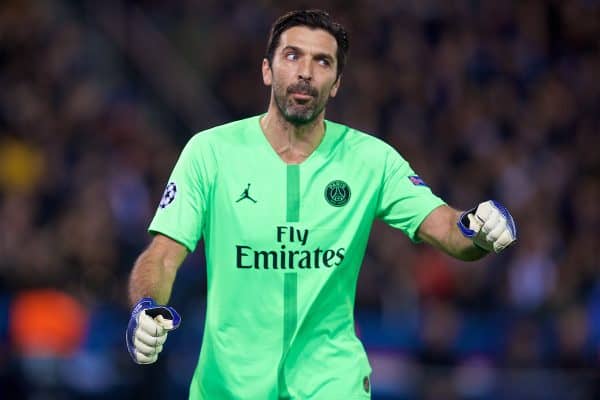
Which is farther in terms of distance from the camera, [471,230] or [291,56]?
[291,56]

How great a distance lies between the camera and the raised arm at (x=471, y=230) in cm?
473

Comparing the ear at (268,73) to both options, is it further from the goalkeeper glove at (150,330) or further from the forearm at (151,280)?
the goalkeeper glove at (150,330)

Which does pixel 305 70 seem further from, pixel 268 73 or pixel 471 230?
pixel 471 230

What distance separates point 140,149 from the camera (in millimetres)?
13141

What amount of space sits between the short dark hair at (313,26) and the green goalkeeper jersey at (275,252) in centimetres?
45

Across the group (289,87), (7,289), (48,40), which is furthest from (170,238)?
(48,40)

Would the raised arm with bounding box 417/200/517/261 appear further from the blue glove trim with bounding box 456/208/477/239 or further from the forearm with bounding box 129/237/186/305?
the forearm with bounding box 129/237/186/305

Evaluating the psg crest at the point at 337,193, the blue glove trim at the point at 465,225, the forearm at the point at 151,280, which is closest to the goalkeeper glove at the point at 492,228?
the blue glove trim at the point at 465,225

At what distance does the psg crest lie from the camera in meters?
5.27

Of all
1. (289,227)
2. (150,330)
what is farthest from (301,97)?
(150,330)

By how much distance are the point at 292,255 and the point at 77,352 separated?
246 inches

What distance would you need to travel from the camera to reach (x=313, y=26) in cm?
534

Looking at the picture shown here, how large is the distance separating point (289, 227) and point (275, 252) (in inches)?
5.2

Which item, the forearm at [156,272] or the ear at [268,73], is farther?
the ear at [268,73]
